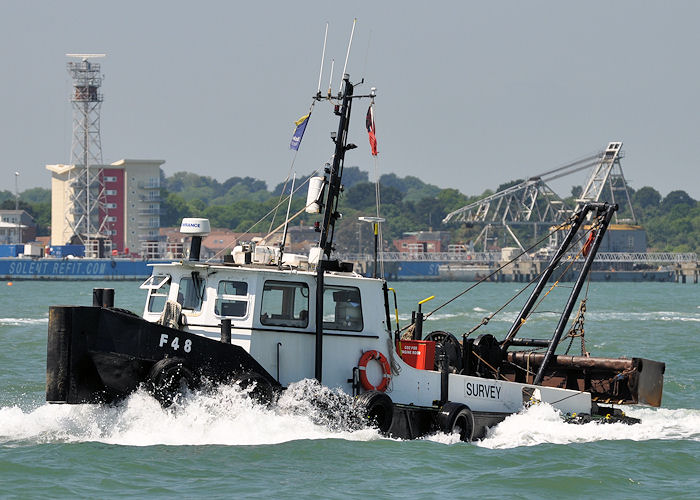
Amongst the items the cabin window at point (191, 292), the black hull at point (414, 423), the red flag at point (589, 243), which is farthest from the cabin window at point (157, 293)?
the red flag at point (589, 243)

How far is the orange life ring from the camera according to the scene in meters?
17.8

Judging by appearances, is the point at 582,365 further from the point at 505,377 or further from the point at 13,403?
the point at 13,403

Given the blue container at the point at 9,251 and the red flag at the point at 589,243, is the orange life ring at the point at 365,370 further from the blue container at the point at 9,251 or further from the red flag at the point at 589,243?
the blue container at the point at 9,251

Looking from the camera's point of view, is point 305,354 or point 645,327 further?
point 645,327

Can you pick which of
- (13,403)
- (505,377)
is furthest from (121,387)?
(505,377)

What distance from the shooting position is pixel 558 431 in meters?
19.7

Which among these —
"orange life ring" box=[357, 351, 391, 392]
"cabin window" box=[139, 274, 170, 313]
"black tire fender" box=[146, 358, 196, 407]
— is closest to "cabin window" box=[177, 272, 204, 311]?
"cabin window" box=[139, 274, 170, 313]

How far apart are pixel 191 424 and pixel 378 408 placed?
2.87 metres

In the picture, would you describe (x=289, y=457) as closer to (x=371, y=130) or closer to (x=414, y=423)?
(x=414, y=423)

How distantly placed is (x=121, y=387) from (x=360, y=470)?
11.3 ft

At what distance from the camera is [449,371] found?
19688mm

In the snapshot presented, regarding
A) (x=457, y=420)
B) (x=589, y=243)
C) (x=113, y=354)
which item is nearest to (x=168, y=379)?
(x=113, y=354)

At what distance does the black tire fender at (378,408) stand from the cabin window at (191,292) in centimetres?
279

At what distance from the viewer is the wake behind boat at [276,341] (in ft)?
51.6
